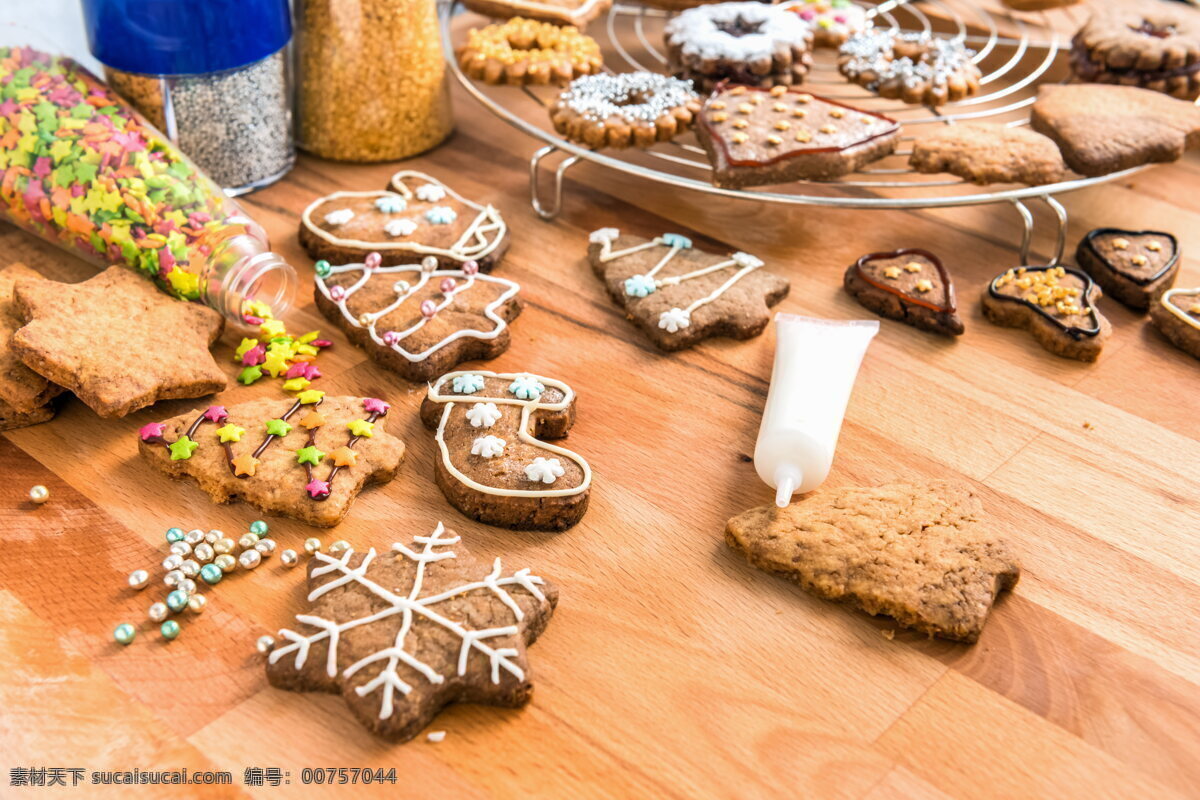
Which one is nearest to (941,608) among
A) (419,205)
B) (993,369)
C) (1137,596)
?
(1137,596)

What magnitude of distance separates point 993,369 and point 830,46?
0.71m

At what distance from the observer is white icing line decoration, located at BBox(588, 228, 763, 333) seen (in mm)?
1402

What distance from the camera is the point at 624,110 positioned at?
1.56 meters

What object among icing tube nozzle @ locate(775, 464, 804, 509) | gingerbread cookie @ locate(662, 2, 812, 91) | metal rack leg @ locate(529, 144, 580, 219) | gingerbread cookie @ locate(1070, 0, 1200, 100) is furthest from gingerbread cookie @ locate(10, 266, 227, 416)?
gingerbread cookie @ locate(1070, 0, 1200, 100)

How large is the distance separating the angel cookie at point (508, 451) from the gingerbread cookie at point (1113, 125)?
82 cm

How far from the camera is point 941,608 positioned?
3.48 feet

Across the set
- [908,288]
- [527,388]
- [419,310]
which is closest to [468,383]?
[527,388]

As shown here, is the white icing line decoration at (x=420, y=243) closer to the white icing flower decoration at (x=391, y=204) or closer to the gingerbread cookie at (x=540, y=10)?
the white icing flower decoration at (x=391, y=204)

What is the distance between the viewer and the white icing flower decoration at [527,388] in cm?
126

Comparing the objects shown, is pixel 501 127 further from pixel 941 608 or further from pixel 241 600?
pixel 941 608

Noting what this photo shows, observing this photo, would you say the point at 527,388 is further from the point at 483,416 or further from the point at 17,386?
the point at 17,386

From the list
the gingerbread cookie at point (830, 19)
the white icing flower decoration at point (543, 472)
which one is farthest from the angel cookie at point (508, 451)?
the gingerbread cookie at point (830, 19)

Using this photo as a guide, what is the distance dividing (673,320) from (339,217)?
0.50 meters

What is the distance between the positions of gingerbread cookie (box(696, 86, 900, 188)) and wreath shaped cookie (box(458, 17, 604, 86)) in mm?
236
